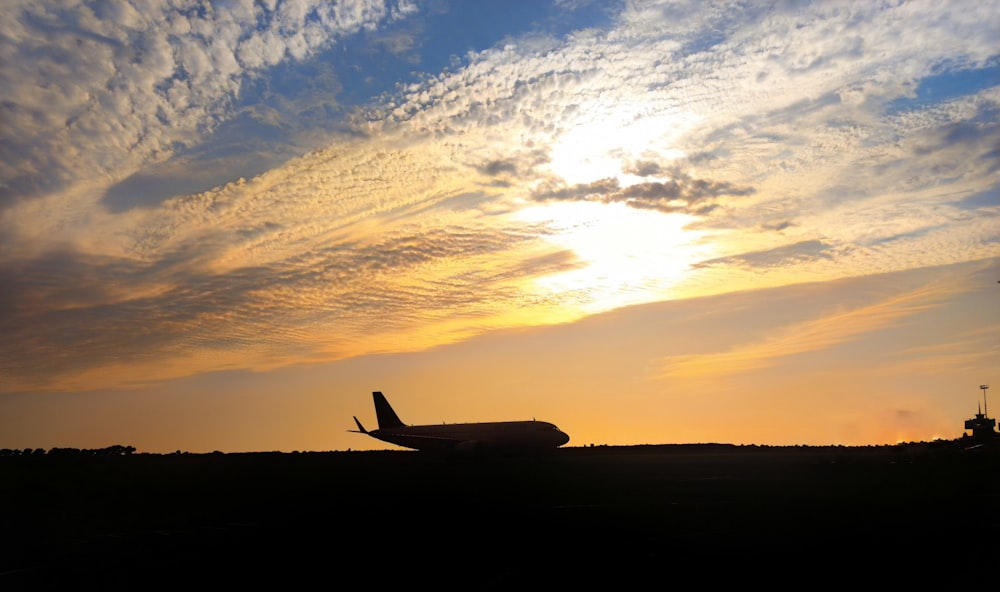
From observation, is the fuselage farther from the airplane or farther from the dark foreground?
the dark foreground

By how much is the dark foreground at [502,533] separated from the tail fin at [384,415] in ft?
204

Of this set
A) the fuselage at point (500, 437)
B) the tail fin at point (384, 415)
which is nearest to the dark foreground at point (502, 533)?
the fuselage at point (500, 437)

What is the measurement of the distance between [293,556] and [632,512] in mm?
16130

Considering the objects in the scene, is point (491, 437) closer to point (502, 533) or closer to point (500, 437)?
point (500, 437)

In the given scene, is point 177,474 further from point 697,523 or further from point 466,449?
point 697,523

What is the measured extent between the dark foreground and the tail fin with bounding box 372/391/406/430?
2444 inches

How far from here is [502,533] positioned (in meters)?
28.4

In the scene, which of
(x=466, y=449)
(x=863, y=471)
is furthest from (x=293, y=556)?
(x=466, y=449)

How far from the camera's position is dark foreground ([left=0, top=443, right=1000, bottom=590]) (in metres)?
20.3

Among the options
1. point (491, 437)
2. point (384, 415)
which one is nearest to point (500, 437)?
point (491, 437)

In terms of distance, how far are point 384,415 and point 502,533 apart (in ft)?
311

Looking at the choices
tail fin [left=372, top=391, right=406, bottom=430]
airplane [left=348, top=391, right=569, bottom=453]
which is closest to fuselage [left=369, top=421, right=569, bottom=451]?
airplane [left=348, top=391, right=569, bottom=453]

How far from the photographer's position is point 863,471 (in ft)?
220

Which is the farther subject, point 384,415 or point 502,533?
point 384,415
